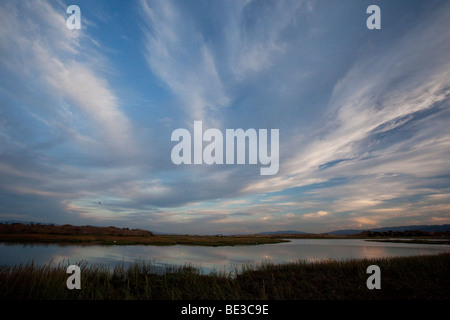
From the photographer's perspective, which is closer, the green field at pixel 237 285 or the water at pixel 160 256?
the green field at pixel 237 285

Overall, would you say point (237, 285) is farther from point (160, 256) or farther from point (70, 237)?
point (70, 237)

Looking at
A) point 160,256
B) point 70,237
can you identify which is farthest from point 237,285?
point 70,237

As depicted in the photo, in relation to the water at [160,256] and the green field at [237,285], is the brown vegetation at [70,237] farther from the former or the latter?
the green field at [237,285]

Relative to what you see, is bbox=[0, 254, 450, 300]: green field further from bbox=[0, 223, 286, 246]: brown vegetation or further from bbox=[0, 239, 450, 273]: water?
bbox=[0, 223, 286, 246]: brown vegetation

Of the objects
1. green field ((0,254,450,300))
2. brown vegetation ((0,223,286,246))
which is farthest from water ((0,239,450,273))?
brown vegetation ((0,223,286,246))

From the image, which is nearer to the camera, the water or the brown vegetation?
the water

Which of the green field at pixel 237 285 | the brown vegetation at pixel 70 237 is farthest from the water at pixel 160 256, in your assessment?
the brown vegetation at pixel 70 237

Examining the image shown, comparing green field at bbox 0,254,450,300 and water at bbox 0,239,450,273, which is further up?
green field at bbox 0,254,450,300

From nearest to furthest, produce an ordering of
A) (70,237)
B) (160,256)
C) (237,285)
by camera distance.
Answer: (237,285), (160,256), (70,237)

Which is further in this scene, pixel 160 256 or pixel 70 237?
pixel 70 237
